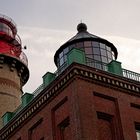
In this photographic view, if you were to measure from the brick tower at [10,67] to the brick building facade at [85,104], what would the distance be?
26.6 ft

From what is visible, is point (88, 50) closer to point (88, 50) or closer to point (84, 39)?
point (88, 50)

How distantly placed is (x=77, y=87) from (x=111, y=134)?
2943mm

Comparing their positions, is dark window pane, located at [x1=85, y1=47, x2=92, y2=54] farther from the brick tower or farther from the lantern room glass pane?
the brick tower

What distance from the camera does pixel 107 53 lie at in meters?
29.4

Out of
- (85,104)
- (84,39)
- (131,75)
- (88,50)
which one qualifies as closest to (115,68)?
(131,75)

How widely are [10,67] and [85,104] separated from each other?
590 inches

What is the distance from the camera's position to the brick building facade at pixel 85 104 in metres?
23.0

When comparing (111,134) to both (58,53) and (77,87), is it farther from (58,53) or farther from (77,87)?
(58,53)

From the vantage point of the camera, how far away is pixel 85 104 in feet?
75.8

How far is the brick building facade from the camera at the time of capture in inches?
904

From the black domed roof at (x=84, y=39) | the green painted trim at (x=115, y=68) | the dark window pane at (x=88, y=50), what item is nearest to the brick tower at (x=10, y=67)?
the black domed roof at (x=84, y=39)

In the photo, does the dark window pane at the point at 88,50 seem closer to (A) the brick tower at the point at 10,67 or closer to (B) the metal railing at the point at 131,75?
(B) the metal railing at the point at 131,75

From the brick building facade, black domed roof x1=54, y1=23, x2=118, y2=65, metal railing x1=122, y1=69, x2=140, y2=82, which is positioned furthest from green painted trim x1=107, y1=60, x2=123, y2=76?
black domed roof x1=54, y1=23, x2=118, y2=65

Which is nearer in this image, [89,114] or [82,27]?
[89,114]
